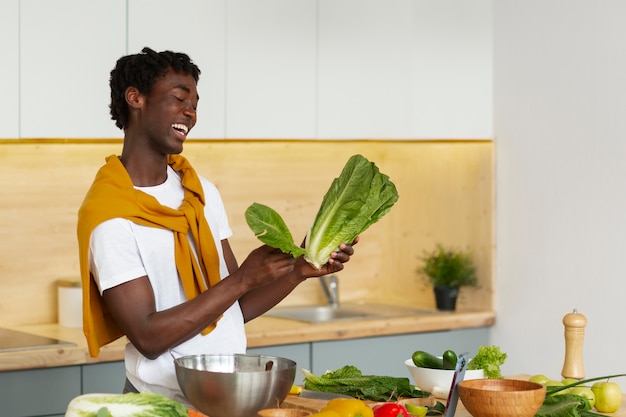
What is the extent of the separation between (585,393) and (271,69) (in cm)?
203

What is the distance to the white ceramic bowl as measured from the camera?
2.25m

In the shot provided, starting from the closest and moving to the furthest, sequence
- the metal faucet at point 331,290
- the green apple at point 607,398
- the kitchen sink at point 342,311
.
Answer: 1. the green apple at point 607,398
2. the kitchen sink at point 342,311
3. the metal faucet at point 331,290

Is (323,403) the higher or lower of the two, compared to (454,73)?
lower

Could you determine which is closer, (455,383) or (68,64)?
(455,383)

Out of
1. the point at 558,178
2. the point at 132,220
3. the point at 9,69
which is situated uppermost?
the point at 9,69

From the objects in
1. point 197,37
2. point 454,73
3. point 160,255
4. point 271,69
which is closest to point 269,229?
point 160,255

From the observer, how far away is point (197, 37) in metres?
3.66

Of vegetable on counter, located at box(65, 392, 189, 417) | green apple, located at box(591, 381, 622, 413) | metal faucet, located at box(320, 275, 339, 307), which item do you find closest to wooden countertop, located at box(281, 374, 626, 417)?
green apple, located at box(591, 381, 622, 413)

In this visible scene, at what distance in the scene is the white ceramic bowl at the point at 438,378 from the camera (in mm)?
2254

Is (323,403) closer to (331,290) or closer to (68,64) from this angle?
(68,64)

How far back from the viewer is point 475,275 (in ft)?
14.3

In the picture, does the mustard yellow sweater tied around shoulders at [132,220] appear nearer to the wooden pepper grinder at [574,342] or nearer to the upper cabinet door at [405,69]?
the wooden pepper grinder at [574,342]

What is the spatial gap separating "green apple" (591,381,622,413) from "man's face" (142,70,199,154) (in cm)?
103

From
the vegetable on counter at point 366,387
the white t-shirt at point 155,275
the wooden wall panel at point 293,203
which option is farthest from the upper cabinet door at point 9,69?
the vegetable on counter at point 366,387
